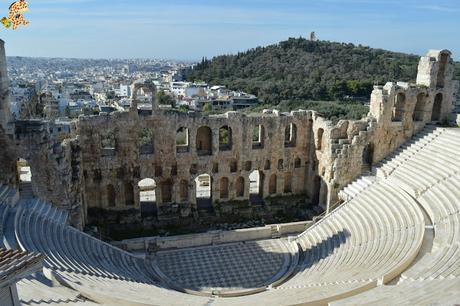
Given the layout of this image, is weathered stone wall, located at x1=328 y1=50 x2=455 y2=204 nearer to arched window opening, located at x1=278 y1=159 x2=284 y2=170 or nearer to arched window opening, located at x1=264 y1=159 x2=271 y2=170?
arched window opening, located at x1=278 y1=159 x2=284 y2=170

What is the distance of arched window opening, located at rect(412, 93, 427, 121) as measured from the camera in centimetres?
2645

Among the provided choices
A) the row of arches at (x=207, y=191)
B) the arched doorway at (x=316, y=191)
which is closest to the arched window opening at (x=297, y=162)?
the row of arches at (x=207, y=191)

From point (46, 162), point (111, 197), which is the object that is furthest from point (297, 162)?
point (46, 162)

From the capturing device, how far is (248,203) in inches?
1047

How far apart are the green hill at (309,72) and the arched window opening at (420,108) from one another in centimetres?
2480

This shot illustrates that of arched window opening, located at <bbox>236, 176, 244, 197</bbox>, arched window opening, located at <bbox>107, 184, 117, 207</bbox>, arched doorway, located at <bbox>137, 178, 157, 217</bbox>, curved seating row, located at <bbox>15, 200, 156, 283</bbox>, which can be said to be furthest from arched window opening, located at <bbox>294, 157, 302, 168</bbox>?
curved seating row, located at <bbox>15, 200, 156, 283</bbox>

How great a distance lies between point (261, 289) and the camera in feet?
59.0

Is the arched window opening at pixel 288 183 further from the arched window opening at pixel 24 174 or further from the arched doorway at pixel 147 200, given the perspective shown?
the arched window opening at pixel 24 174

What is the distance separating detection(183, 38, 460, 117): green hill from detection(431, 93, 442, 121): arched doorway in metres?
24.1

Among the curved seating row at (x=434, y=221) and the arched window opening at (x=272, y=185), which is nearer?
the curved seating row at (x=434, y=221)

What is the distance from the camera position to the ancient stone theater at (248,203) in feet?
45.5

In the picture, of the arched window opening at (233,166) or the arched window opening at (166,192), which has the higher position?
the arched window opening at (233,166)

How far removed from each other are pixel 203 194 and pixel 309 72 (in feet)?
186

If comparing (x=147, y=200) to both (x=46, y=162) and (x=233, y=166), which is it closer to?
(x=233, y=166)
